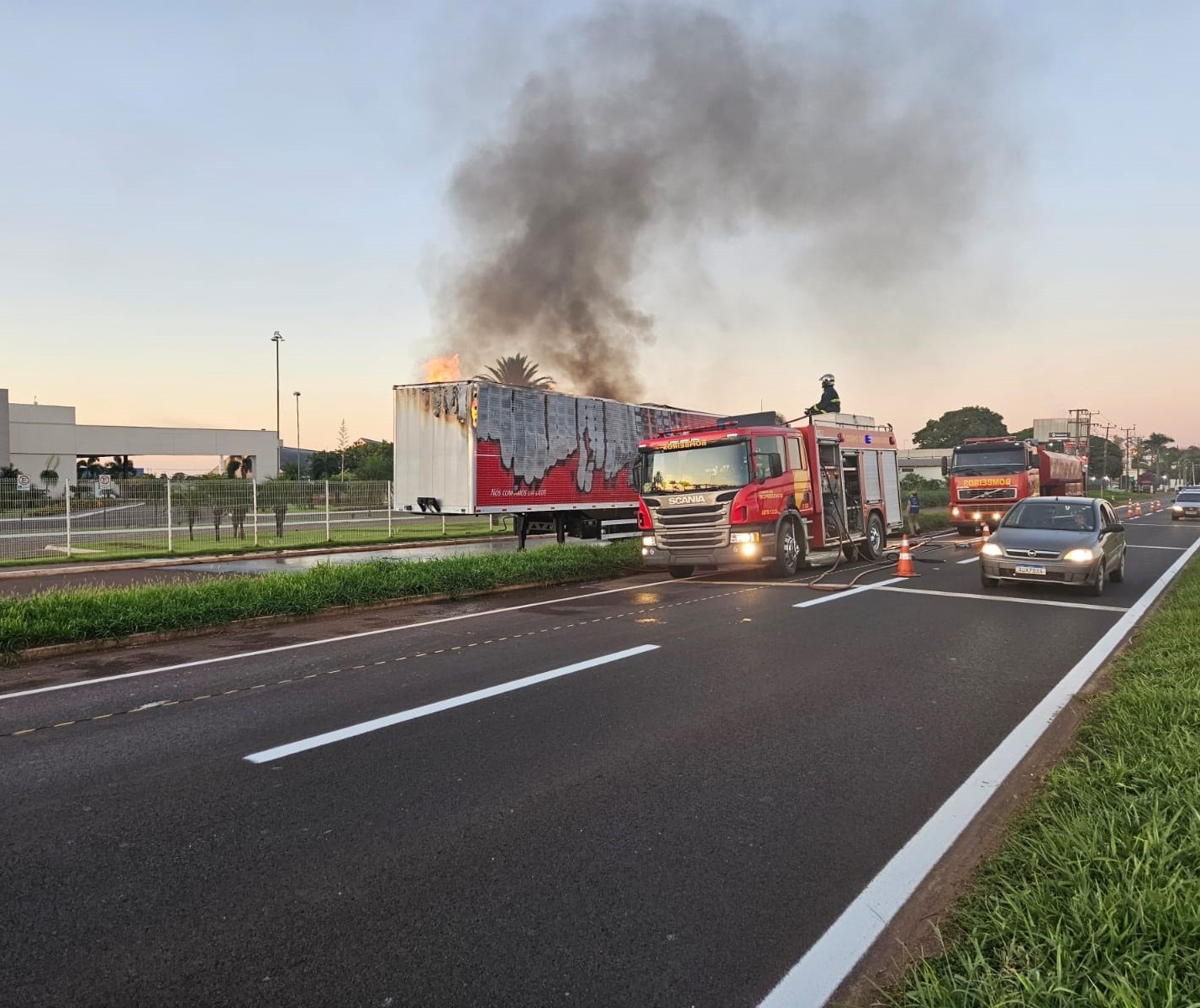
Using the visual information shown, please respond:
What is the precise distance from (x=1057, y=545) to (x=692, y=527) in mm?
5284

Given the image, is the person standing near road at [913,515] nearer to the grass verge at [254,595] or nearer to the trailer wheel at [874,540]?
the trailer wheel at [874,540]

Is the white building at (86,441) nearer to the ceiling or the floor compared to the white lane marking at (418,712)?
nearer to the ceiling

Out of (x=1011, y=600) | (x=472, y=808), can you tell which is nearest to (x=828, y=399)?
(x=1011, y=600)

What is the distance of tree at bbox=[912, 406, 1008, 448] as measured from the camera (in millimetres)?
109312

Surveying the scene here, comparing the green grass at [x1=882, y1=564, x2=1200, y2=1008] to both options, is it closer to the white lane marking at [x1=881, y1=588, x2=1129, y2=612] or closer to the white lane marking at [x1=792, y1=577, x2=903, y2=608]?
the white lane marking at [x1=792, y1=577, x2=903, y2=608]

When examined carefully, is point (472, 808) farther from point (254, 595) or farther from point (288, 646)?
point (254, 595)

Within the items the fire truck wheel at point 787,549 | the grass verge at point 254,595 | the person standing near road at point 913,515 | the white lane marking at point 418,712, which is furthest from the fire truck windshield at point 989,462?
the white lane marking at point 418,712

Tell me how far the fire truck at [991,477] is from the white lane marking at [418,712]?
18.8 metres

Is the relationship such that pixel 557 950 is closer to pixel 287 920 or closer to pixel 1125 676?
pixel 287 920

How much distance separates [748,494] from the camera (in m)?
12.7

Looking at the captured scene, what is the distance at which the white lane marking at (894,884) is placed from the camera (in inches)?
97.4

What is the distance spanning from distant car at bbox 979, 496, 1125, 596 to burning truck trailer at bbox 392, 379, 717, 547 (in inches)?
278

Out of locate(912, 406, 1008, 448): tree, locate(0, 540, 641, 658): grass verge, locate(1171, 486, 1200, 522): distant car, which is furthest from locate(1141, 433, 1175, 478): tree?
locate(0, 540, 641, 658): grass verge

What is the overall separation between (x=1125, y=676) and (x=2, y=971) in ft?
21.9
